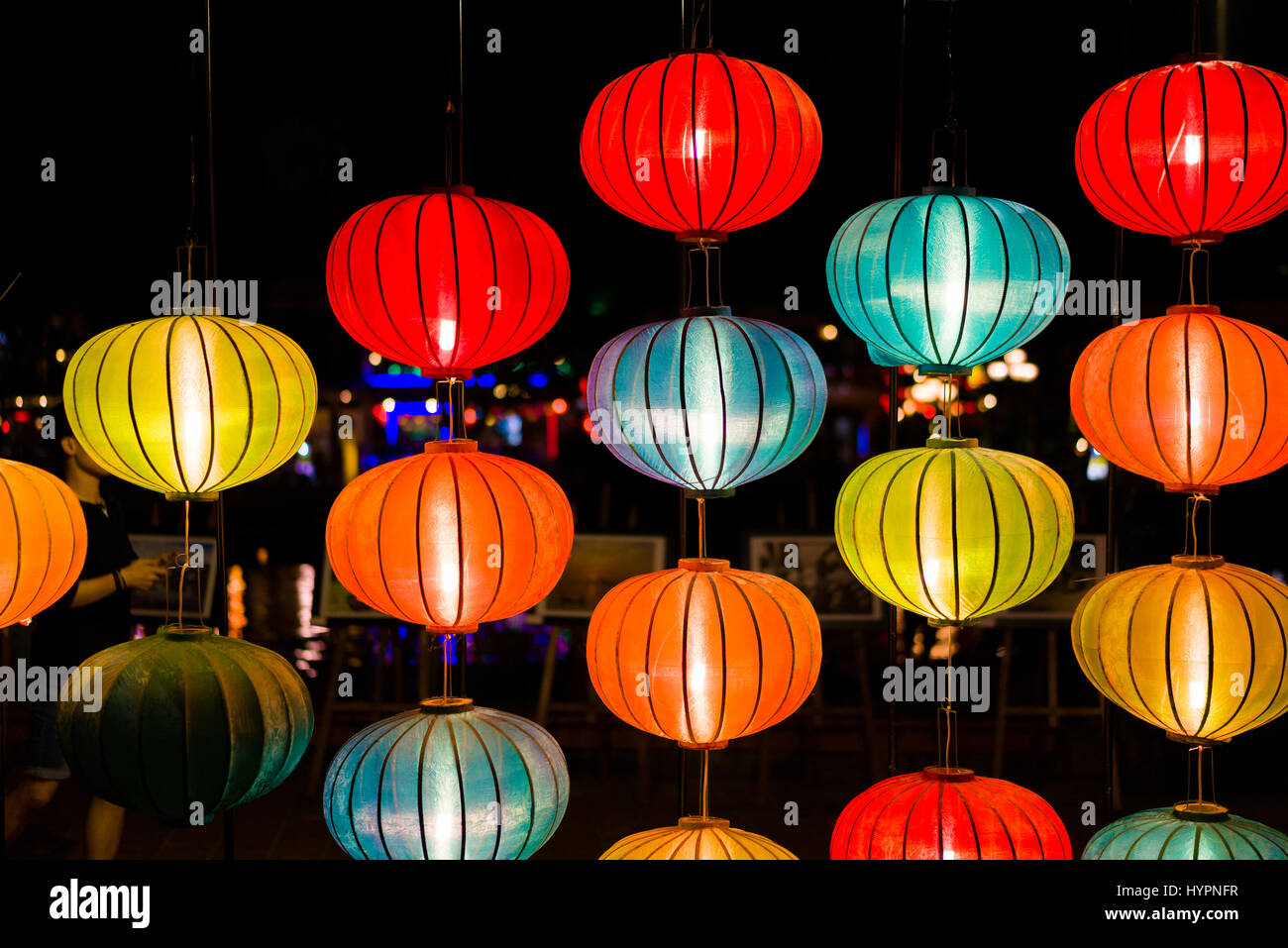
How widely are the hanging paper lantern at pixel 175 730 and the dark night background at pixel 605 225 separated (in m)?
1.09

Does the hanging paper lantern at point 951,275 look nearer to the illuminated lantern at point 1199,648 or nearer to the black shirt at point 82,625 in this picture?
the illuminated lantern at point 1199,648

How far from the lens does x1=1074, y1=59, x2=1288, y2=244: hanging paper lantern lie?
2.04 m

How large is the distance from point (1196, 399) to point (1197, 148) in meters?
0.42

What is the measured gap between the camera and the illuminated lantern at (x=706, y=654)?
2.05 meters

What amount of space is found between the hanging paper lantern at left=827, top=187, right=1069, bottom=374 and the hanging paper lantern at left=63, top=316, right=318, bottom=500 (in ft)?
3.40

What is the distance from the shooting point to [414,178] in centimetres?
436

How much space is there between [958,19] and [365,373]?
347 cm

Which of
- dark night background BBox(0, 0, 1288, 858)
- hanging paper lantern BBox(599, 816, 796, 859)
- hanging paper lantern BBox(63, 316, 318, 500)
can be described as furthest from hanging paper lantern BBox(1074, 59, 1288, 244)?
hanging paper lantern BBox(63, 316, 318, 500)

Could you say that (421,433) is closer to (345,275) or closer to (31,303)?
(31,303)

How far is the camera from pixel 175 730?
2.04m

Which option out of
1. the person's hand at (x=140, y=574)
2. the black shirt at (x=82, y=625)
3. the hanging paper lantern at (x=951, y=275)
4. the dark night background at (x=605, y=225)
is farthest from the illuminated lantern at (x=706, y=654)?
the black shirt at (x=82, y=625)

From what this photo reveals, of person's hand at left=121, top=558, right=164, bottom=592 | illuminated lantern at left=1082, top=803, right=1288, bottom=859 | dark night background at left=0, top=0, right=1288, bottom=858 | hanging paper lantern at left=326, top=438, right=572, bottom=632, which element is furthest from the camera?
dark night background at left=0, top=0, right=1288, bottom=858

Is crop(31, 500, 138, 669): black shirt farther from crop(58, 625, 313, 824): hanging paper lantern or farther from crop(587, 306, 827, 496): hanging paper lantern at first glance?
crop(587, 306, 827, 496): hanging paper lantern
